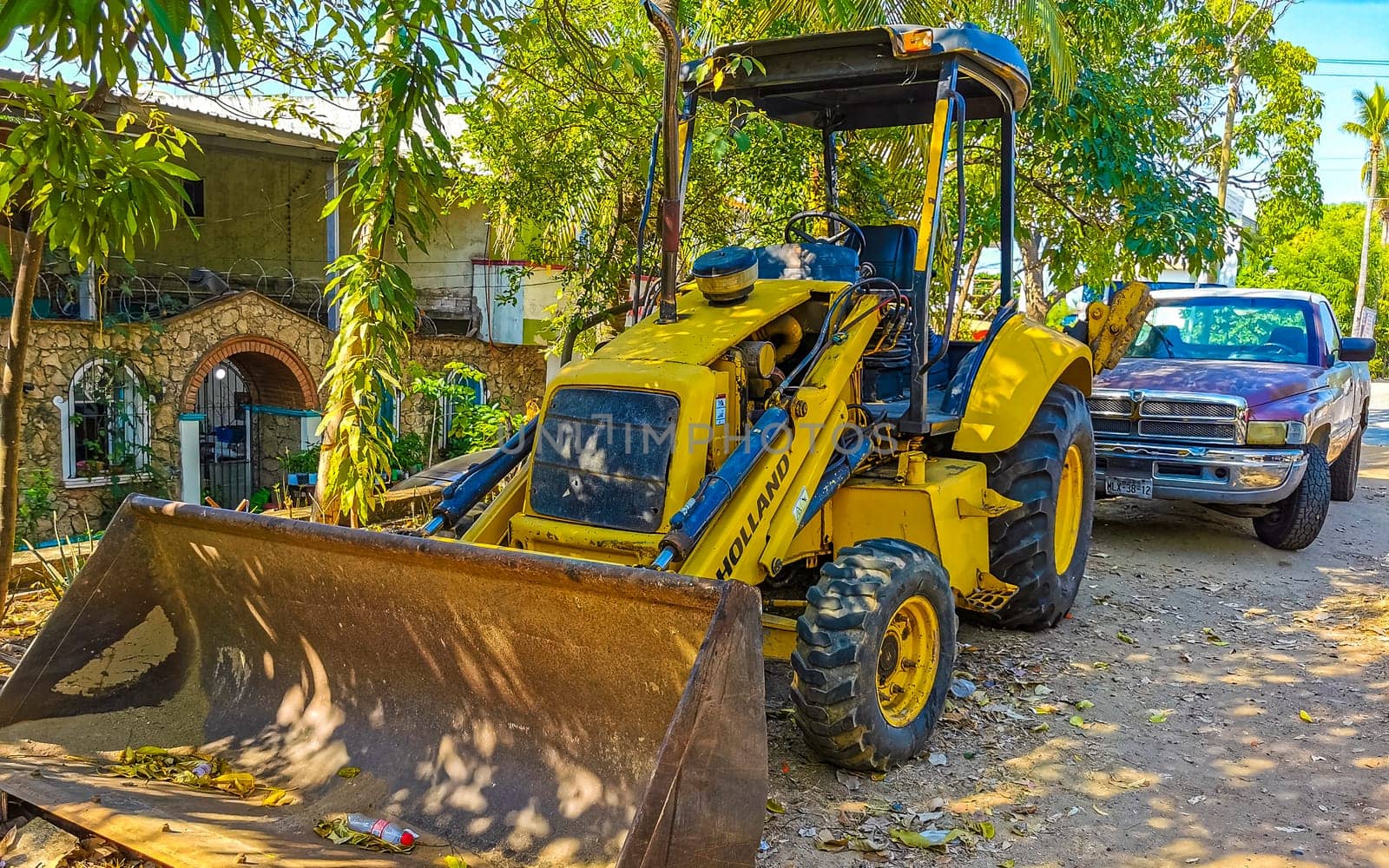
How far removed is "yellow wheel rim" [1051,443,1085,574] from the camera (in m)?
6.58

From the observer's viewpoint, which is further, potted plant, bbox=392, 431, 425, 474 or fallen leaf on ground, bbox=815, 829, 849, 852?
potted plant, bbox=392, 431, 425, 474

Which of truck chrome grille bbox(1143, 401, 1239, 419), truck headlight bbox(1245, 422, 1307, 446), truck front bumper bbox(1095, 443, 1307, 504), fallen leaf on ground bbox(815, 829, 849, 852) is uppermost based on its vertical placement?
truck chrome grille bbox(1143, 401, 1239, 419)

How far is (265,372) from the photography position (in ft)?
53.8

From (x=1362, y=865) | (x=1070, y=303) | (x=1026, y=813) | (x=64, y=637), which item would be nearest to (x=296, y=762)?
(x=64, y=637)

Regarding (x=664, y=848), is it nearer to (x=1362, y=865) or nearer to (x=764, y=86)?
(x=1362, y=865)

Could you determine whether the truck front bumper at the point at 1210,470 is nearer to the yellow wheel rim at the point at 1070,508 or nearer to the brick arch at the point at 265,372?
the yellow wheel rim at the point at 1070,508

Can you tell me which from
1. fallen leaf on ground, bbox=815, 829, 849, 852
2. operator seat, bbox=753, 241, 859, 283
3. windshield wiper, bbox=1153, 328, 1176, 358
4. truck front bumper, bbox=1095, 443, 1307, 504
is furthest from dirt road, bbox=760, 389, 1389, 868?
windshield wiper, bbox=1153, 328, 1176, 358

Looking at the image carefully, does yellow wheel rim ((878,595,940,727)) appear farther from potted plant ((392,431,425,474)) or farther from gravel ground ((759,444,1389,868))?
potted plant ((392,431,425,474))

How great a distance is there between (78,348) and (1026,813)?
13268 mm

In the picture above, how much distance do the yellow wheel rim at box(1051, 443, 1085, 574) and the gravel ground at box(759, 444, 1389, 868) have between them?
402 millimetres

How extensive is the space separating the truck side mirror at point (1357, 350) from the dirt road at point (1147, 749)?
2409 mm

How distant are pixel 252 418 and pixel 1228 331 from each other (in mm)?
13761

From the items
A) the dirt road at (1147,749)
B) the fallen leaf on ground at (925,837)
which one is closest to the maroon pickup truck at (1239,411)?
the dirt road at (1147,749)

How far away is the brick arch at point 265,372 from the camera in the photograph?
14.8m
